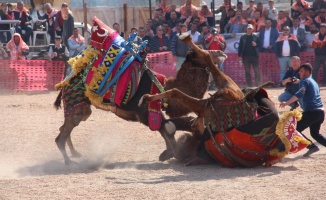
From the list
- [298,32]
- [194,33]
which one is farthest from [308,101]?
[298,32]

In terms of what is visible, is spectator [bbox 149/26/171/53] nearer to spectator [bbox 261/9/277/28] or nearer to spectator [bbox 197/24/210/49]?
spectator [bbox 197/24/210/49]

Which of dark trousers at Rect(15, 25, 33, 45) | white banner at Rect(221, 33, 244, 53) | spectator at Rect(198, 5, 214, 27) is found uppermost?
spectator at Rect(198, 5, 214, 27)

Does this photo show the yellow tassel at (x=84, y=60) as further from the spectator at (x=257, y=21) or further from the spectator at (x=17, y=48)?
the spectator at (x=257, y=21)

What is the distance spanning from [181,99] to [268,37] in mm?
10493

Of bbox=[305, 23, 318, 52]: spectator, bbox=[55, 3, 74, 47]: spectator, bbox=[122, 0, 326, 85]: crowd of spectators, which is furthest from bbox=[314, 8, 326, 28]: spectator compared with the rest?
bbox=[55, 3, 74, 47]: spectator

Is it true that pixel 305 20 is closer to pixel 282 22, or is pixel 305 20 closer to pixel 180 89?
pixel 282 22

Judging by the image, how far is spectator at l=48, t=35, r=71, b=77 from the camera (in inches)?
690

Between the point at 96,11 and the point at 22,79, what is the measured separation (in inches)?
249

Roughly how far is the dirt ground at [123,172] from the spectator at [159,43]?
21.7 feet

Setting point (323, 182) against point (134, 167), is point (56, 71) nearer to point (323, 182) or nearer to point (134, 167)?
point (134, 167)

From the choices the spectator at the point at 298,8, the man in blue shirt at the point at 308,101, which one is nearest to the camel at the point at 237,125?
the man in blue shirt at the point at 308,101

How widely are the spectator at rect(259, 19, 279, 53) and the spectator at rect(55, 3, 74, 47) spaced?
513 centimetres

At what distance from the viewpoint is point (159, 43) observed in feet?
60.3

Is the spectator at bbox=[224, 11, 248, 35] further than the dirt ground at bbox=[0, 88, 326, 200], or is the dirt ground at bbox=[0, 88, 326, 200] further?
the spectator at bbox=[224, 11, 248, 35]
